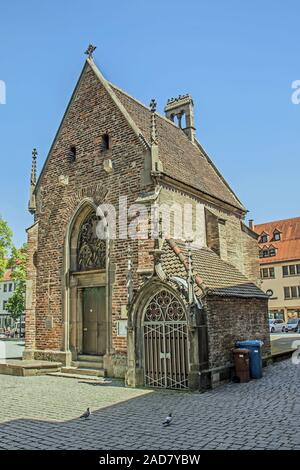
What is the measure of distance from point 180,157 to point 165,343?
8889 millimetres

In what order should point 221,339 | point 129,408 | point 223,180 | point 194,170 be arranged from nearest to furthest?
point 129,408 → point 221,339 → point 194,170 → point 223,180

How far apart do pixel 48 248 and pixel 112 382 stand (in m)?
6.54

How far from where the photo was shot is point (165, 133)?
18.7 m

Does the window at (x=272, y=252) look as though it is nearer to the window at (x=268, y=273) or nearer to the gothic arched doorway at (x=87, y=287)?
the window at (x=268, y=273)

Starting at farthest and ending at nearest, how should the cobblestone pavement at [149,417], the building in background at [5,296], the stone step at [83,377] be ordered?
the building in background at [5,296]
the stone step at [83,377]
the cobblestone pavement at [149,417]

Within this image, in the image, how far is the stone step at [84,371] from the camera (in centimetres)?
1337

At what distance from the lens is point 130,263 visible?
12297mm

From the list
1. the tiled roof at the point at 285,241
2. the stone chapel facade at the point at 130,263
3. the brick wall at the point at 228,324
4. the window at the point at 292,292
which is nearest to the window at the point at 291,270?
the tiled roof at the point at 285,241

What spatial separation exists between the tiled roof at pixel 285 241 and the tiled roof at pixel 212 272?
34.2 metres

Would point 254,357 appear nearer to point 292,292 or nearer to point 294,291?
point 294,291
